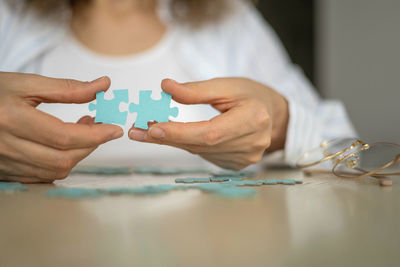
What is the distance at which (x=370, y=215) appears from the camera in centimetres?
41

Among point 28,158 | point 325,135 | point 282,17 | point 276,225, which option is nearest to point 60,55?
point 28,158

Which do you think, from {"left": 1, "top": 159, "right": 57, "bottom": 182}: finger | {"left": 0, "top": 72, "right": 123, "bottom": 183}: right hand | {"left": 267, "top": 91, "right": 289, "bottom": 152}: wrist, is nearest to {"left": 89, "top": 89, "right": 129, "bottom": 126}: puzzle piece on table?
{"left": 0, "top": 72, "right": 123, "bottom": 183}: right hand

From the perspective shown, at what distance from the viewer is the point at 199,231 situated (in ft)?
1.11

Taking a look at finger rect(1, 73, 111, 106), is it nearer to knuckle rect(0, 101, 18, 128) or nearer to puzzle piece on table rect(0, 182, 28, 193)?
knuckle rect(0, 101, 18, 128)

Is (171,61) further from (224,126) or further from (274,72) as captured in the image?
(224,126)

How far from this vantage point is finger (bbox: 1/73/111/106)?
0.57m

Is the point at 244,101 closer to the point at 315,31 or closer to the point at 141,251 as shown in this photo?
the point at 141,251

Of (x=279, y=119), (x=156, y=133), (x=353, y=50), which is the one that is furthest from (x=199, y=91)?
(x=353, y=50)

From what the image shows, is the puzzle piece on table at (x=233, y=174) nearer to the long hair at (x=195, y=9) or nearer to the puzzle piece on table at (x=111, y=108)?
the puzzle piece on table at (x=111, y=108)

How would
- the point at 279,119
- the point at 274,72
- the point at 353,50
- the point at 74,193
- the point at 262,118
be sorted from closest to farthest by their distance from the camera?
the point at 74,193 → the point at 262,118 → the point at 279,119 → the point at 274,72 → the point at 353,50

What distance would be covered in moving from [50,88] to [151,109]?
0.15 metres

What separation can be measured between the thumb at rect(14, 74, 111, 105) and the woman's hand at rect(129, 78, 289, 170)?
9 cm

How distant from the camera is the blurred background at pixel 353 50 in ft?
8.63

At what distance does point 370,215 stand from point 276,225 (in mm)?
119
